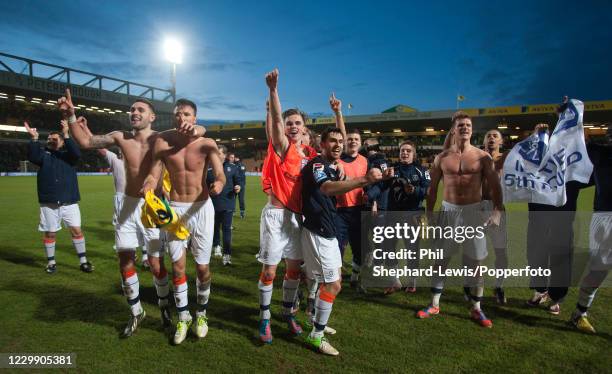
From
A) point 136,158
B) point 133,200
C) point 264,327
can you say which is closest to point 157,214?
point 133,200

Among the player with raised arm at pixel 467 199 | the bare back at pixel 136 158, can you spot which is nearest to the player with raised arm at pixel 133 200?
the bare back at pixel 136 158

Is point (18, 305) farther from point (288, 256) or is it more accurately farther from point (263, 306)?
point (288, 256)

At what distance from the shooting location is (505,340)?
Answer: 374cm

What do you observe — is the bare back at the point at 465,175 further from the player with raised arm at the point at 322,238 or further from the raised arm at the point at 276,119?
the raised arm at the point at 276,119

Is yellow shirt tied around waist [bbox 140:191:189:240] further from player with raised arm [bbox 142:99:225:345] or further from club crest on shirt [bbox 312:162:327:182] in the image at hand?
club crest on shirt [bbox 312:162:327:182]

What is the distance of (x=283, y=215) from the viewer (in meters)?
3.73

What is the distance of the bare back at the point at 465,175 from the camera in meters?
4.26

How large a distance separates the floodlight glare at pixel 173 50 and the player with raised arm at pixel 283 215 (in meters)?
30.8

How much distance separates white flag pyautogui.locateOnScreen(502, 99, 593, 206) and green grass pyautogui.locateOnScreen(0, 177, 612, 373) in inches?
61.3

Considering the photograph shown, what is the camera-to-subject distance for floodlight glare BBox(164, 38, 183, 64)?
3014cm

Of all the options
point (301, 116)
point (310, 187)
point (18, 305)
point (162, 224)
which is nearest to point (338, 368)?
point (310, 187)

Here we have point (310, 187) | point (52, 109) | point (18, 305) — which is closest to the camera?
point (310, 187)

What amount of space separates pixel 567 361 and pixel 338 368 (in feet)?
7.28

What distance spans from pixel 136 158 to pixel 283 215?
6.19 ft
